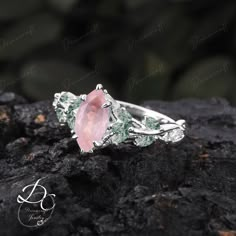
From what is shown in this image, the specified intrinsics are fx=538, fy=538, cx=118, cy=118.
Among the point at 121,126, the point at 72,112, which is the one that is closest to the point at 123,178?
the point at 121,126

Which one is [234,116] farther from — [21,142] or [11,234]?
[11,234]

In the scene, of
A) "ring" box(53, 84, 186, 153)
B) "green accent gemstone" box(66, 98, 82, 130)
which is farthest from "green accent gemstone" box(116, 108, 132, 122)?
"green accent gemstone" box(66, 98, 82, 130)

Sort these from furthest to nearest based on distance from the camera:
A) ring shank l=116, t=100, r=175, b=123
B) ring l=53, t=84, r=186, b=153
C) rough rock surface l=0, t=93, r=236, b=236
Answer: ring shank l=116, t=100, r=175, b=123, ring l=53, t=84, r=186, b=153, rough rock surface l=0, t=93, r=236, b=236

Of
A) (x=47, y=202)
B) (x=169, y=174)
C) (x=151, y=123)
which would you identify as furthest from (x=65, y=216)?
(x=151, y=123)

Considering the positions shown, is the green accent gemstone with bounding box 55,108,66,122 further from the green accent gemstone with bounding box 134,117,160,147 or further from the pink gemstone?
the green accent gemstone with bounding box 134,117,160,147

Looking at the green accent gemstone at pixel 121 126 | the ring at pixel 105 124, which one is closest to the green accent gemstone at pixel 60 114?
the ring at pixel 105 124

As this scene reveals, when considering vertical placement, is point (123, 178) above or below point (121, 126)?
below

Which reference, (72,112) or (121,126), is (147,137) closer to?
(121,126)
